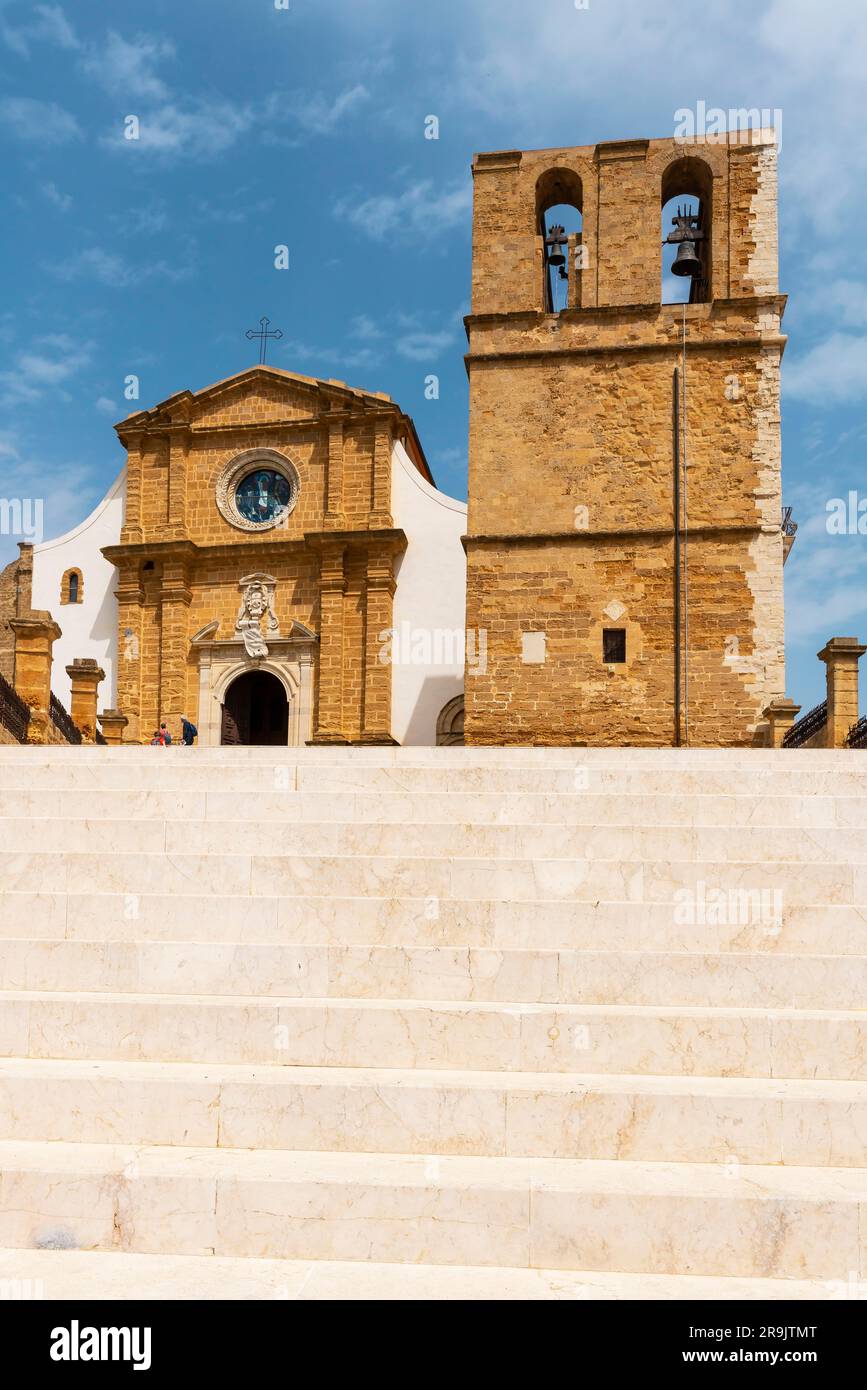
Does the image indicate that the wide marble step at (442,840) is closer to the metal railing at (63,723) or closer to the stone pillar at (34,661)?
the stone pillar at (34,661)

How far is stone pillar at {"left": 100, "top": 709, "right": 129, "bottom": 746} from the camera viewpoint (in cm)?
1975

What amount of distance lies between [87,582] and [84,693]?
5719 millimetres

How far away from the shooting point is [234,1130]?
13.8 feet

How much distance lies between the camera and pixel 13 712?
13391mm

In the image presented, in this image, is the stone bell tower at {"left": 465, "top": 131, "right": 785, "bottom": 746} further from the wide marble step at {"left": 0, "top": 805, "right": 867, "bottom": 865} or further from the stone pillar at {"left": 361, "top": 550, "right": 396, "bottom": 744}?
the wide marble step at {"left": 0, "top": 805, "right": 867, "bottom": 865}

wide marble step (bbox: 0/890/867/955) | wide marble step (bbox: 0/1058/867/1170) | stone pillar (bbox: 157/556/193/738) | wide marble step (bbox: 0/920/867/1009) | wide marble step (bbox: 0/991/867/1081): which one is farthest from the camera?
stone pillar (bbox: 157/556/193/738)

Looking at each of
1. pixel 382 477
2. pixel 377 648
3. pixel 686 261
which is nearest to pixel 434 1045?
pixel 686 261

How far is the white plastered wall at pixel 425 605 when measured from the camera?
2012 cm

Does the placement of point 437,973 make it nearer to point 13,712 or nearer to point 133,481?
point 13,712

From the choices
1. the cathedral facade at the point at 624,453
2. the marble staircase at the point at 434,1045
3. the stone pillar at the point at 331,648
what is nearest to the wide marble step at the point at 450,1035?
the marble staircase at the point at 434,1045

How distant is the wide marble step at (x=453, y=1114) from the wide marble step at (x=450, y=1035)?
13 centimetres

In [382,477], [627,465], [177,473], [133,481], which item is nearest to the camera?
[627,465]

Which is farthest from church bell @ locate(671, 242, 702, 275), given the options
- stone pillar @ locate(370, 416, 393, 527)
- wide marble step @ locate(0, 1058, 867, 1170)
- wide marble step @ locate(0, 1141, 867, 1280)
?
wide marble step @ locate(0, 1141, 867, 1280)

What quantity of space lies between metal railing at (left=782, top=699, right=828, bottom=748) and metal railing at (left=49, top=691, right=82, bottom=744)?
9.72m
